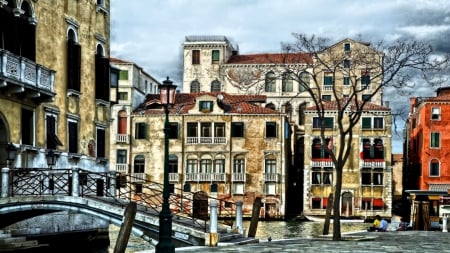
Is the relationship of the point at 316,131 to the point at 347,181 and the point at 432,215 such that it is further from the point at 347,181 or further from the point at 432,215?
the point at 432,215

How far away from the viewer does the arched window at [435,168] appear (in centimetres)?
6028

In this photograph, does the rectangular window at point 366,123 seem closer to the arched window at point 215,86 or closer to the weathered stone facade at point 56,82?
the arched window at point 215,86

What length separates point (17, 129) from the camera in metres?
25.0

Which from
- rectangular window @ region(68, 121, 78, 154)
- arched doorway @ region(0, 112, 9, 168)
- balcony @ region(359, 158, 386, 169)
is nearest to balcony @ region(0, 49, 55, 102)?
arched doorway @ region(0, 112, 9, 168)

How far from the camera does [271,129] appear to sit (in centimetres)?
6116

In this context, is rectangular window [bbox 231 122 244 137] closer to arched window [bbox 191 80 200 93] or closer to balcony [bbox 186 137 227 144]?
balcony [bbox 186 137 227 144]

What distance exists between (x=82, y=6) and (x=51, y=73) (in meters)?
4.82

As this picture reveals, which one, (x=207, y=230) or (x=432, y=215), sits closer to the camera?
(x=207, y=230)

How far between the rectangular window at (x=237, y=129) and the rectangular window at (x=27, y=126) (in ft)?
118

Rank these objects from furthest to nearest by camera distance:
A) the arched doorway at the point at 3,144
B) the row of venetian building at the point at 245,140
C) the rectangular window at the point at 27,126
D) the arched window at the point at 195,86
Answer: the arched window at the point at 195,86 → the row of venetian building at the point at 245,140 → the rectangular window at the point at 27,126 → the arched doorway at the point at 3,144

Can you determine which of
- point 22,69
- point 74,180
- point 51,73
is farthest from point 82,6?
point 74,180

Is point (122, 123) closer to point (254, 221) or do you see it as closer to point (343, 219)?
point (343, 219)

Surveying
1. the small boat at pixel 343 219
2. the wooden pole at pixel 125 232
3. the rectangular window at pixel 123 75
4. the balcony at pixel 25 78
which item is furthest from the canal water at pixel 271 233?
the rectangular window at pixel 123 75

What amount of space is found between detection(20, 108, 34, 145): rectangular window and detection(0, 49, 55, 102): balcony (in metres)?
0.55
